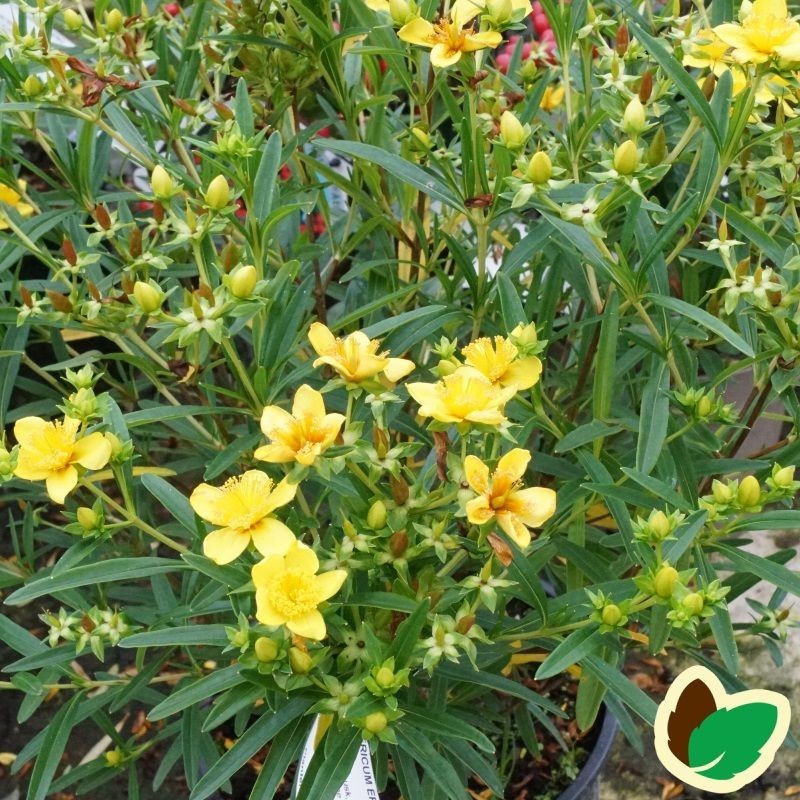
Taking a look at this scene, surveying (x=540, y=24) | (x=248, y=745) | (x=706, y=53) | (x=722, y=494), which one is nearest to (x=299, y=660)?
(x=248, y=745)

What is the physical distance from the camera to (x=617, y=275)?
2.93 feet

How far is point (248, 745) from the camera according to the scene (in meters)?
0.83

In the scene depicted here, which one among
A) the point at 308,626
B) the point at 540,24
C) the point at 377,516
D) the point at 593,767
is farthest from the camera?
the point at 540,24

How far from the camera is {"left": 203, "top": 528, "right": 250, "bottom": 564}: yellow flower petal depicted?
27.8 inches

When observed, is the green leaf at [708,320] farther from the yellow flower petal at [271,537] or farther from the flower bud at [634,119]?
the yellow flower petal at [271,537]

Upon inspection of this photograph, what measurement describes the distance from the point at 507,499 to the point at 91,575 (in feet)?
1.25

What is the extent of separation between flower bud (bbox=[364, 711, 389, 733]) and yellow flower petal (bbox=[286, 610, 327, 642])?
0.32 feet

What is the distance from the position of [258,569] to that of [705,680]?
0.35 m

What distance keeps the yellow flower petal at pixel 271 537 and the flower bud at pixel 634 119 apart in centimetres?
48

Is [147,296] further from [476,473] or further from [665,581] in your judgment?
[665,581]

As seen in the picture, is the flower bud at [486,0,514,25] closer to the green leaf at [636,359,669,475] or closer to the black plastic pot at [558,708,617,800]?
the green leaf at [636,359,669,475]

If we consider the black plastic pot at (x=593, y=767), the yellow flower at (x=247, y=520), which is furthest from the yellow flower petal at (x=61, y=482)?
the black plastic pot at (x=593, y=767)

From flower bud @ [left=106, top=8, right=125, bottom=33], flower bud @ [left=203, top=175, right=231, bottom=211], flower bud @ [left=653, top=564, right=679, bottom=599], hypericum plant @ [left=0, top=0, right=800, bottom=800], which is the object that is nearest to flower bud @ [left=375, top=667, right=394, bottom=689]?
hypericum plant @ [left=0, top=0, right=800, bottom=800]

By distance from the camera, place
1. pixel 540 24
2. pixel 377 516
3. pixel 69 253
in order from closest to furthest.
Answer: pixel 377 516 → pixel 69 253 → pixel 540 24
